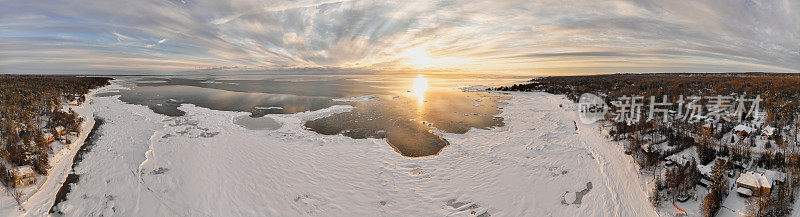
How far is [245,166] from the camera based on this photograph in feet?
24.6

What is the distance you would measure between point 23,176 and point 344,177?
6.80 m

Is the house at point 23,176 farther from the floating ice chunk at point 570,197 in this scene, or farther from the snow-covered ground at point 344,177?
the floating ice chunk at point 570,197

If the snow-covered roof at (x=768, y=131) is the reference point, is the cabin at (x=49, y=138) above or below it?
below

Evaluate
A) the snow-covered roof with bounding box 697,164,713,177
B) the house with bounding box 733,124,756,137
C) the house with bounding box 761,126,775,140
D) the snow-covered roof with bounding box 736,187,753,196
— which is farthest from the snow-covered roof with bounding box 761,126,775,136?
the snow-covered roof with bounding box 736,187,753,196

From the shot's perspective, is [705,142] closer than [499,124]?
Yes

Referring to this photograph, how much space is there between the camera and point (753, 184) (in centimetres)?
502

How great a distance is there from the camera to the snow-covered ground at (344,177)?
217 inches

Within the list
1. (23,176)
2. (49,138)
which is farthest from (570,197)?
(49,138)

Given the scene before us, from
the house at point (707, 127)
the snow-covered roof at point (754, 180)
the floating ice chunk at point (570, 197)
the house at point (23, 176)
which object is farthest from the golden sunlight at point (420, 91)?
the house at point (23, 176)

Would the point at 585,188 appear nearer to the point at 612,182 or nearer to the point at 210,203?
the point at 612,182

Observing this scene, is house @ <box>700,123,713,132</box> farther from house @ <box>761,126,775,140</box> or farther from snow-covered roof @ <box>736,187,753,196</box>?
snow-covered roof @ <box>736,187,753,196</box>

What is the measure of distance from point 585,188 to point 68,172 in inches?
489

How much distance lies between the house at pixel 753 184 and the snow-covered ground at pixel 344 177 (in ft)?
4.60

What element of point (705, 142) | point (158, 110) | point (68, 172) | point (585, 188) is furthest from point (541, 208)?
point (158, 110)
